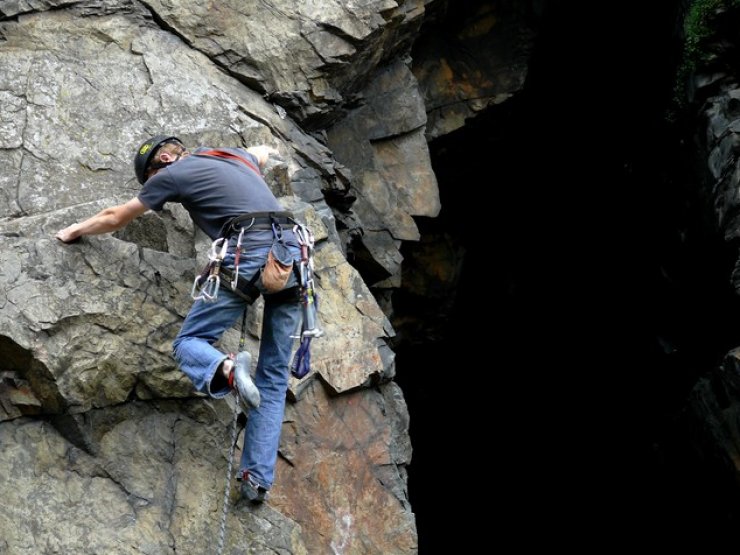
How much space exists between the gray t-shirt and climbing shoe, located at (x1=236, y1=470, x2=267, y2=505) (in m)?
1.82

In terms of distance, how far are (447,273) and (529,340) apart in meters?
3.45

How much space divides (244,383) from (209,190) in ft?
4.90

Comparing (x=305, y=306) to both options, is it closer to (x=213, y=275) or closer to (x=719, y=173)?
(x=213, y=275)

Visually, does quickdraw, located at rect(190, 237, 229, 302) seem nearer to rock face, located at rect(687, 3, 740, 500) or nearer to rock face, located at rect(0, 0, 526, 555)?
rock face, located at rect(0, 0, 526, 555)

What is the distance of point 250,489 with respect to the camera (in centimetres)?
818

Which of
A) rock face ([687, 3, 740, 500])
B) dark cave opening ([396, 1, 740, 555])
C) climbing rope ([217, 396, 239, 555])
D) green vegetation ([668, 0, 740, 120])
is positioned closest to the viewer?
climbing rope ([217, 396, 239, 555])

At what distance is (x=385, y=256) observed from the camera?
46.6 ft

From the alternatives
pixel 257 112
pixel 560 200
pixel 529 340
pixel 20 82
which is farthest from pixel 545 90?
pixel 20 82

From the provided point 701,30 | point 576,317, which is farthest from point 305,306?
point 576,317

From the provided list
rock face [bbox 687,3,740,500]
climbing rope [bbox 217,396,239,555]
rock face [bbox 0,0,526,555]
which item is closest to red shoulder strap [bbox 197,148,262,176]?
rock face [bbox 0,0,526,555]

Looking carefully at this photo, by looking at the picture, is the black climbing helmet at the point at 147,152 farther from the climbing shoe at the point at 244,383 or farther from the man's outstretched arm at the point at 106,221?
the climbing shoe at the point at 244,383

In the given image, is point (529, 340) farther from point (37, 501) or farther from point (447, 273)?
point (37, 501)

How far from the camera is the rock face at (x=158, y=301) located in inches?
326

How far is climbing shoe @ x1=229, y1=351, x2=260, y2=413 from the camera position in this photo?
288 inches
